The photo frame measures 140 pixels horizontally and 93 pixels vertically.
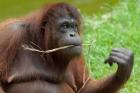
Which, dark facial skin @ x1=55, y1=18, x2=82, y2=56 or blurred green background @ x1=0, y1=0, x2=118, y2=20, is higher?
dark facial skin @ x1=55, y1=18, x2=82, y2=56

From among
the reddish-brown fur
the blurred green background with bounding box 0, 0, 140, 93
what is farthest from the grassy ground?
the reddish-brown fur

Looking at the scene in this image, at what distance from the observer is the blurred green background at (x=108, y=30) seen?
23.5 feet

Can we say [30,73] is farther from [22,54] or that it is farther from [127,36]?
[127,36]

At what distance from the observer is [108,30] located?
27.4 ft

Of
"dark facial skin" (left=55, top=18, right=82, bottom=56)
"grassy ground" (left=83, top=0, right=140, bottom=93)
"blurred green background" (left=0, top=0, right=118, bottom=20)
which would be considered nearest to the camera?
"dark facial skin" (left=55, top=18, right=82, bottom=56)

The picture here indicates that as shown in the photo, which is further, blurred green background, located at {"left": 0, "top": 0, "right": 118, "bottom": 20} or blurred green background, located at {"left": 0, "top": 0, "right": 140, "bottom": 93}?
blurred green background, located at {"left": 0, "top": 0, "right": 118, "bottom": 20}

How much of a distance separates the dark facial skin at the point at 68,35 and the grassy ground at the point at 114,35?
120 centimetres

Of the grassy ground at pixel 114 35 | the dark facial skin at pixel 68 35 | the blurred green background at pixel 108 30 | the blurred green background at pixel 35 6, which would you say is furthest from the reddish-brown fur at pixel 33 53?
the blurred green background at pixel 35 6

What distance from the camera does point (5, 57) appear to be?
5258mm

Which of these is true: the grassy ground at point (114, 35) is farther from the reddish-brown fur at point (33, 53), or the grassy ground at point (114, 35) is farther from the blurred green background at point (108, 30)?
the reddish-brown fur at point (33, 53)

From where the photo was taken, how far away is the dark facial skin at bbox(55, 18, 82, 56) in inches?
206

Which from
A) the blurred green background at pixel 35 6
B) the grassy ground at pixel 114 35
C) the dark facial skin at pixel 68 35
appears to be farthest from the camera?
the blurred green background at pixel 35 6

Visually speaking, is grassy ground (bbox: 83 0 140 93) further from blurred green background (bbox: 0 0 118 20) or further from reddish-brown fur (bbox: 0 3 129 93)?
reddish-brown fur (bbox: 0 3 129 93)

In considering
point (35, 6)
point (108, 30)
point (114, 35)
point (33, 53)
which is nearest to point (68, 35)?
point (33, 53)
